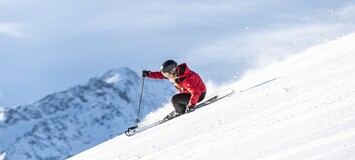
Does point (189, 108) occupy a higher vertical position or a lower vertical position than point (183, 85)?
lower

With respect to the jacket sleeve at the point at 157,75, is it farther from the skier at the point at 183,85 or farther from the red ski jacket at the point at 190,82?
the red ski jacket at the point at 190,82

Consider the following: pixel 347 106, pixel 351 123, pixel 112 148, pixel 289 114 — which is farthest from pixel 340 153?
pixel 112 148

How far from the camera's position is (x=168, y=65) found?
11531 millimetres

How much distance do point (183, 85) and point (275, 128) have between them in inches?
226

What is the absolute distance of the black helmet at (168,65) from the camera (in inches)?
453

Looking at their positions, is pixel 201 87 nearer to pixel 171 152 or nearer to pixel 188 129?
pixel 188 129

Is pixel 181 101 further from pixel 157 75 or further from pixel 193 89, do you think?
pixel 157 75

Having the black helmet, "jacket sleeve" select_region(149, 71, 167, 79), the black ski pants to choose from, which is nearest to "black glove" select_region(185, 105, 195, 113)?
the black ski pants

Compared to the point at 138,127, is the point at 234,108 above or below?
above

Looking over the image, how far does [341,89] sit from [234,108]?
1965 millimetres

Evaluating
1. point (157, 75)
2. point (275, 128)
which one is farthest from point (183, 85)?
point (275, 128)

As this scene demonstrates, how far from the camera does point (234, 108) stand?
8820 mm

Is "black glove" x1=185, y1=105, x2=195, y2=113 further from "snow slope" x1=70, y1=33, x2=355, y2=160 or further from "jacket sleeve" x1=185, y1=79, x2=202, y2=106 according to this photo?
"snow slope" x1=70, y1=33, x2=355, y2=160

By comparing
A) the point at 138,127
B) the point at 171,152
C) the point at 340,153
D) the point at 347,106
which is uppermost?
the point at 340,153
